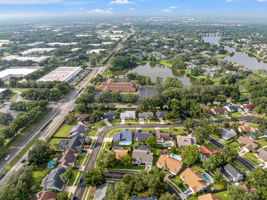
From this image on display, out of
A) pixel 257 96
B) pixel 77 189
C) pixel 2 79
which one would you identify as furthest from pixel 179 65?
pixel 2 79

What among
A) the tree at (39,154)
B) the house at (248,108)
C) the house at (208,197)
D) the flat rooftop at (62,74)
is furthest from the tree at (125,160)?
the flat rooftop at (62,74)

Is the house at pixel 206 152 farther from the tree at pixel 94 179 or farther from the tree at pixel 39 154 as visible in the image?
the tree at pixel 39 154

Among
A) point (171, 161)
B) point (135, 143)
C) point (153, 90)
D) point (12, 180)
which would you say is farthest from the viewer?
point (153, 90)

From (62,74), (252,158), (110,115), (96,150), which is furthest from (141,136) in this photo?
(62,74)

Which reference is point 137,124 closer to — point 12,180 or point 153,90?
point 153,90

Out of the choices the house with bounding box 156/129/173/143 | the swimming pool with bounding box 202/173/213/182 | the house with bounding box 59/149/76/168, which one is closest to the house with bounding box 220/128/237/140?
the house with bounding box 156/129/173/143

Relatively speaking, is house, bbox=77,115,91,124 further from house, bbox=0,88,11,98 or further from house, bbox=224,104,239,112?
house, bbox=224,104,239,112
